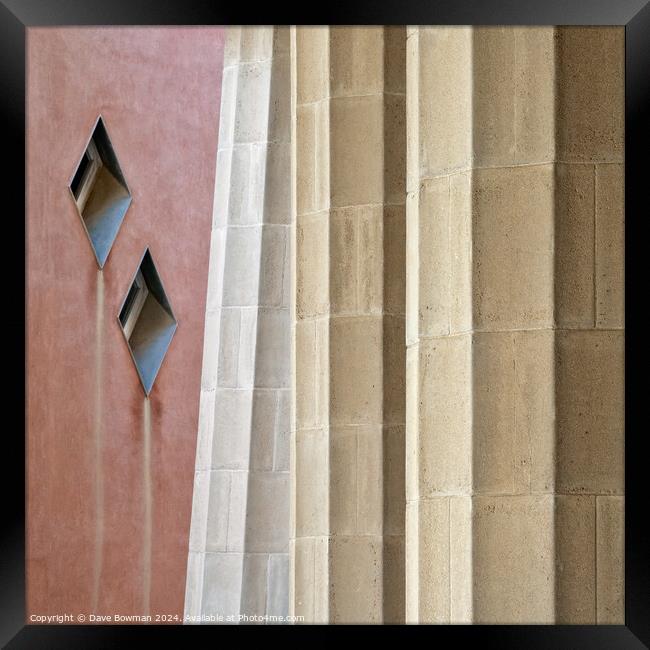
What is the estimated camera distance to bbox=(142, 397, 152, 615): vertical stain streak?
58.0ft

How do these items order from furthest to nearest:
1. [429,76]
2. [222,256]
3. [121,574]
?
[121,574] → [222,256] → [429,76]

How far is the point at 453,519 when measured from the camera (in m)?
5.35

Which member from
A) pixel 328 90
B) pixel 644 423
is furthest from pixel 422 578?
pixel 328 90

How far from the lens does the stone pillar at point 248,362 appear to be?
1244 cm

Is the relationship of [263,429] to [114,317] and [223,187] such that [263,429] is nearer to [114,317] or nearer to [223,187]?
[223,187]

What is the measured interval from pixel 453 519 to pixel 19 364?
2.69 m

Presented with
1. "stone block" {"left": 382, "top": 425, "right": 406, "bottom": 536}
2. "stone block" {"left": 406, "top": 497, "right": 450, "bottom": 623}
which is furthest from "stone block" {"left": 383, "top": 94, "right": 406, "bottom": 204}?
"stone block" {"left": 406, "top": 497, "right": 450, "bottom": 623}

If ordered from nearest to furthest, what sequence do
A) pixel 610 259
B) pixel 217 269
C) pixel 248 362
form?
1. pixel 610 259
2. pixel 248 362
3. pixel 217 269

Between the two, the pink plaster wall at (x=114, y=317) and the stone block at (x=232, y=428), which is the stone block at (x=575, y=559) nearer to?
the stone block at (x=232, y=428)

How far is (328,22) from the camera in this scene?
300cm

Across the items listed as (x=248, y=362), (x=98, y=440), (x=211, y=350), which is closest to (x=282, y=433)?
(x=248, y=362)

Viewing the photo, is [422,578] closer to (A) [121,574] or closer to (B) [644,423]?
(B) [644,423]

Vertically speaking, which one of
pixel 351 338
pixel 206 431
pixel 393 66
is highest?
pixel 393 66

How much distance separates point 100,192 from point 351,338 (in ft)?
31.2
